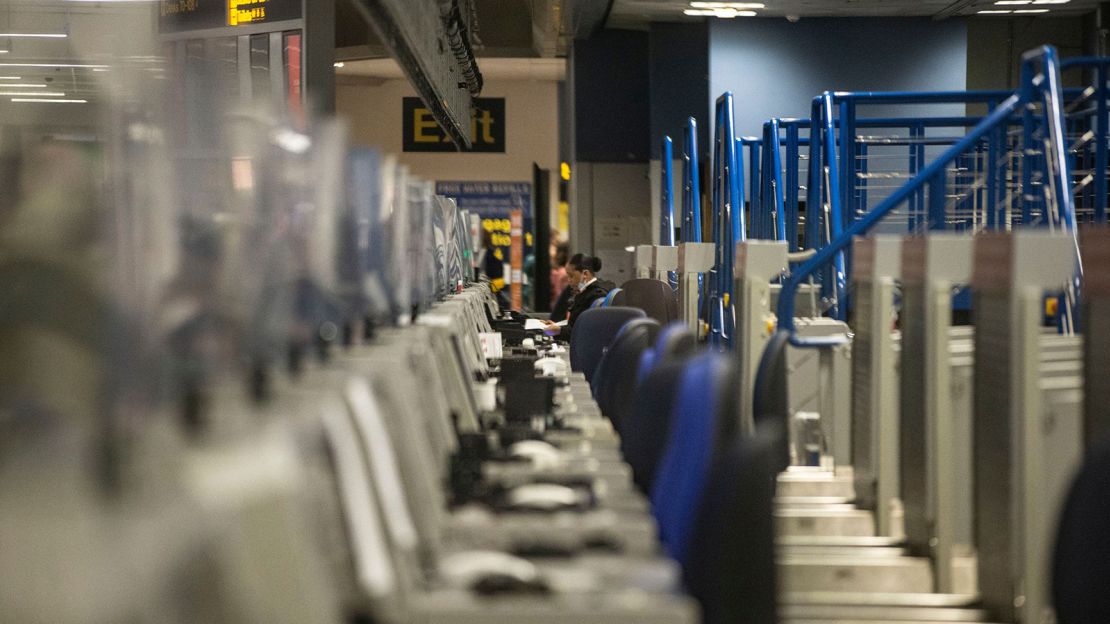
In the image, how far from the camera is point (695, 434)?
294 cm

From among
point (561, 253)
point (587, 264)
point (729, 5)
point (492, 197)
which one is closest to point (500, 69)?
point (492, 197)

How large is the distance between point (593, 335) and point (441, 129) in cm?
1250

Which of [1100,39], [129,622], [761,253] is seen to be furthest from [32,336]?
[1100,39]

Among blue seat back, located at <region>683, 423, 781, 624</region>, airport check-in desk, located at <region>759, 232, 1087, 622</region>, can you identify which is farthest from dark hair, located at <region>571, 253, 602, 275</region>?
blue seat back, located at <region>683, 423, 781, 624</region>

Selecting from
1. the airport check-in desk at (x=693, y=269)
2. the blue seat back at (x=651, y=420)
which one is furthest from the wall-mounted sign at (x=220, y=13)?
the blue seat back at (x=651, y=420)

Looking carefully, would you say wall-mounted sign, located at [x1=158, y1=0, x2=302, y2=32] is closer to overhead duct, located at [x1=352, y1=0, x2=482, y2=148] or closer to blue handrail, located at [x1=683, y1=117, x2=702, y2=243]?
overhead duct, located at [x1=352, y1=0, x2=482, y2=148]

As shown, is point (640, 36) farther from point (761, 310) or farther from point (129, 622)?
point (129, 622)

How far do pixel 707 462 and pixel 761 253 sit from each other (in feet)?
10.9

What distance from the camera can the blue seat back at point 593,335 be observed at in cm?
771

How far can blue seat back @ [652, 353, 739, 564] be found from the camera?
2848 mm

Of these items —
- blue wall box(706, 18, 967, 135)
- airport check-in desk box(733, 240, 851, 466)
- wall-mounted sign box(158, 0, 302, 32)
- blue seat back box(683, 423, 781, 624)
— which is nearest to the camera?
blue seat back box(683, 423, 781, 624)

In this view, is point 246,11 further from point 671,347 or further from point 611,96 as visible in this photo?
point 611,96

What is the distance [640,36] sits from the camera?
1639cm

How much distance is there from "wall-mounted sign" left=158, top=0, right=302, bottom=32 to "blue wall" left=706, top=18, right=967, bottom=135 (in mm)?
7578
